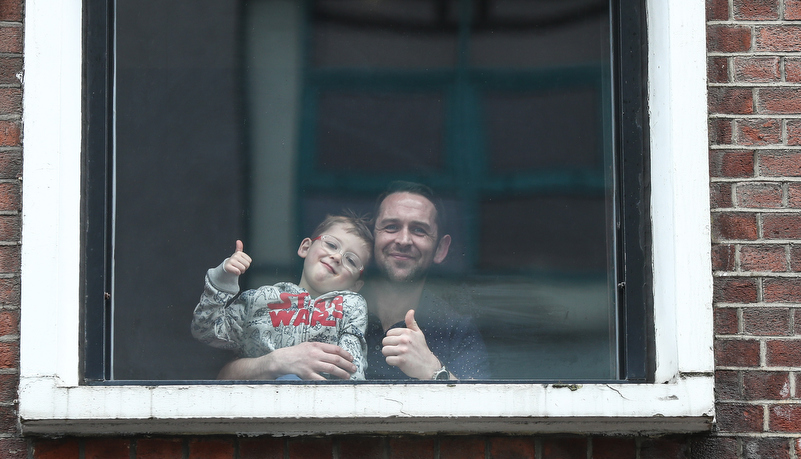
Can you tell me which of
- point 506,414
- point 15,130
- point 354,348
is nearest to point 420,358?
point 354,348

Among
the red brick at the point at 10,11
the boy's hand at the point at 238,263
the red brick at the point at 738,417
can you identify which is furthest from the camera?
the boy's hand at the point at 238,263

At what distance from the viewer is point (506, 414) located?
222 cm

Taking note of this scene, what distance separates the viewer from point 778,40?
2.46 meters

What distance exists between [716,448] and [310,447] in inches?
43.6

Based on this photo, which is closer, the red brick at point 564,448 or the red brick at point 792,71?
the red brick at point 564,448

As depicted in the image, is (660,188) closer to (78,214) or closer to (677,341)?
(677,341)

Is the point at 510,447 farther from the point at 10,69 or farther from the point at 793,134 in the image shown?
the point at 10,69

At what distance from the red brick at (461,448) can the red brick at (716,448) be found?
0.58 metres

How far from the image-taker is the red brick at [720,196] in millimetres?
2395

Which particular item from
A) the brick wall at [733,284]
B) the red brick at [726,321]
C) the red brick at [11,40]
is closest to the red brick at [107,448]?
the brick wall at [733,284]

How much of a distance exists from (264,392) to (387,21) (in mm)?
1220

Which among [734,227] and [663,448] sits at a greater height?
[734,227]

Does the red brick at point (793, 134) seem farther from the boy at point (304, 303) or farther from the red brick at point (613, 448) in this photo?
the boy at point (304, 303)

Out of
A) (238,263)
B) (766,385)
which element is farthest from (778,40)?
(238,263)
